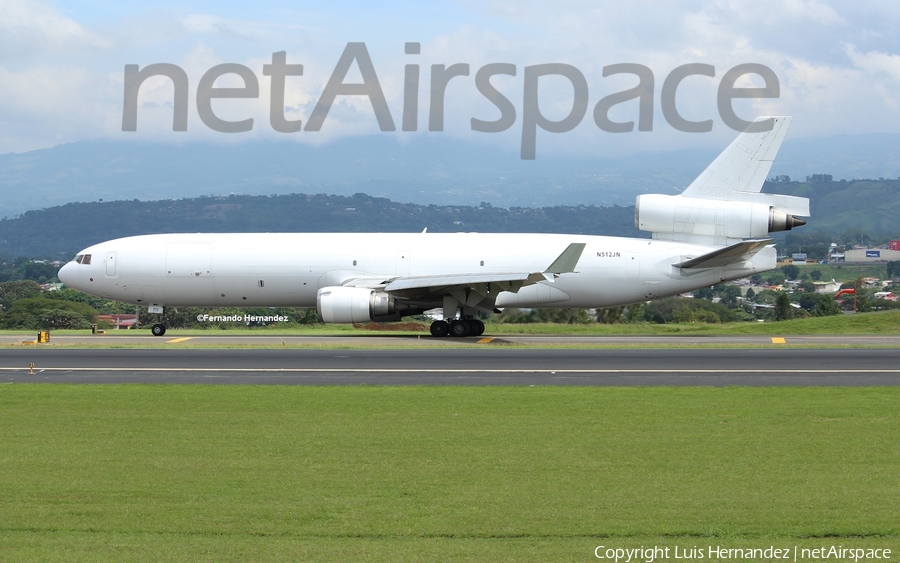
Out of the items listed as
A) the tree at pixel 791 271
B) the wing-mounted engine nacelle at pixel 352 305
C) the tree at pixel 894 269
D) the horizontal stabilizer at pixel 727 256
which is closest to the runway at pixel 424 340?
the wing-mounted engine nacelle at pixel 352 305

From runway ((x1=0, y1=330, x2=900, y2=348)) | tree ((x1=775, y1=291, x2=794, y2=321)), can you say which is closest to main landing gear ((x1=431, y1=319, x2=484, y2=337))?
runway ((x1=0, y1=330, x2=900, y2=348))

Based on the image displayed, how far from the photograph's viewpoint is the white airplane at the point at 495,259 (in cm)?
3778

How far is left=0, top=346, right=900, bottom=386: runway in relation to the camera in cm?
2197

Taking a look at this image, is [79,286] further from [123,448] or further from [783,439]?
[783,439]

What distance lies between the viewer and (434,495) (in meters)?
11.2

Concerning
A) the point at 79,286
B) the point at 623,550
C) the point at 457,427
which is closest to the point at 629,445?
the point at 457,427

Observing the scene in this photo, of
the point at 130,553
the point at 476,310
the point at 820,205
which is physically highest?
the point at 820,205

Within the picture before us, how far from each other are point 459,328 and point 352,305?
4.39 meters

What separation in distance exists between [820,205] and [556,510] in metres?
192

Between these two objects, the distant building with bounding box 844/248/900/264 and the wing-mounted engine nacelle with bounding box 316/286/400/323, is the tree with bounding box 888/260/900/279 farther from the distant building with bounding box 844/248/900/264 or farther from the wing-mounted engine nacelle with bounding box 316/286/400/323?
the wing-mounted engine nacelle with bounding box 316/286/400/323

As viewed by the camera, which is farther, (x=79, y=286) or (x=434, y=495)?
(x=79, y=286)

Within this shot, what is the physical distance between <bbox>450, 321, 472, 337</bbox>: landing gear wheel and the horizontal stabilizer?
848cm

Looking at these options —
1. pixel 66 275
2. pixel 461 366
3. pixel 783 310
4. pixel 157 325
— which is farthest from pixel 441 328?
pixel 783 310

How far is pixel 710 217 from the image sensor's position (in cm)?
3859
